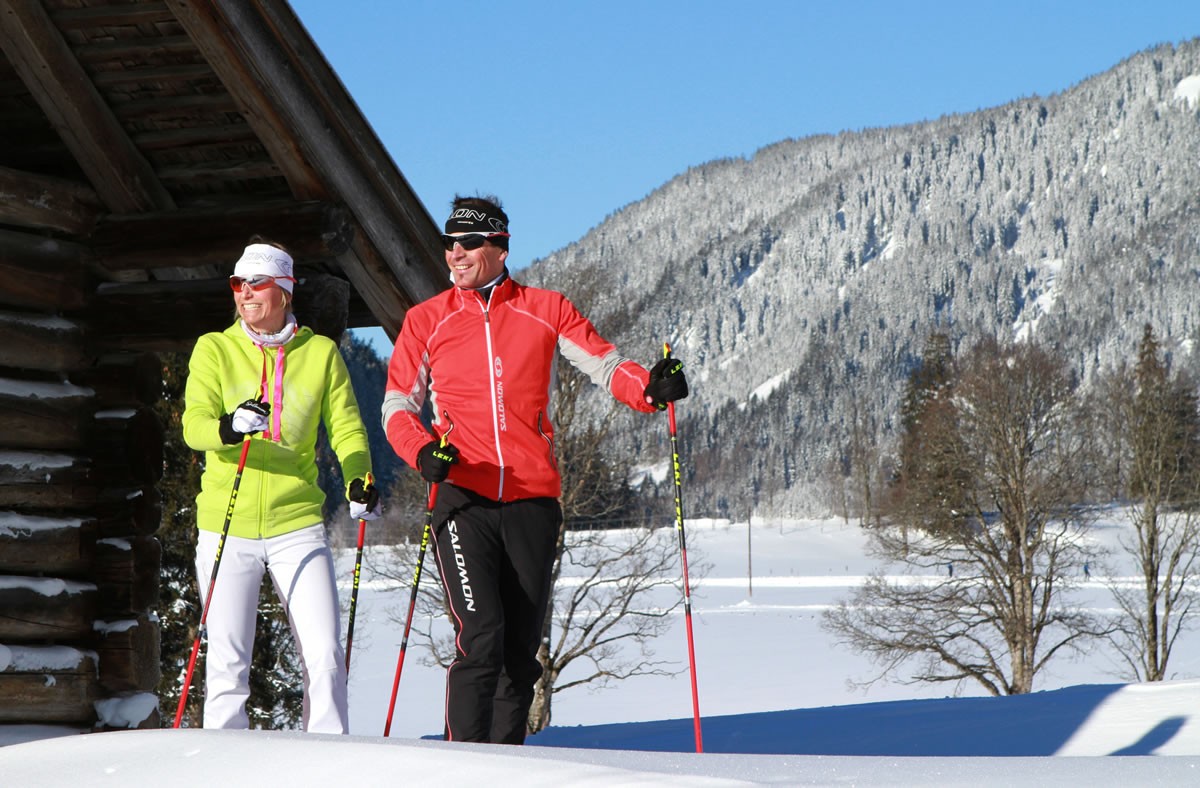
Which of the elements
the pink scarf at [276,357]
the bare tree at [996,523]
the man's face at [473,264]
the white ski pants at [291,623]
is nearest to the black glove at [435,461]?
the white ski pants at [291,623]

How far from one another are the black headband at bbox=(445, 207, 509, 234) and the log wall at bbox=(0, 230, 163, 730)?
3.28m

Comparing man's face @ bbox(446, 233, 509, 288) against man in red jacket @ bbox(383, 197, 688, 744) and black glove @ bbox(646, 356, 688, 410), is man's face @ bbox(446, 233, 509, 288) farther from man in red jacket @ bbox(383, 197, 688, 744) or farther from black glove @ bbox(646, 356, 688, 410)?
black glove @ bbox(646, 356, 688, 410)

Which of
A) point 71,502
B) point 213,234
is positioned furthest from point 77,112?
point 71,502

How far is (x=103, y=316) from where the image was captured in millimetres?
7395

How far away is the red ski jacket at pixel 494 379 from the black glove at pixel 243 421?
0.49 metres

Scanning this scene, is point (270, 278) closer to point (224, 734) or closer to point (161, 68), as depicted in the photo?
point (224, 734)

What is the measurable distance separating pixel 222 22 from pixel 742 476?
16255 centimetres

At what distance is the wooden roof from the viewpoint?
624 cm

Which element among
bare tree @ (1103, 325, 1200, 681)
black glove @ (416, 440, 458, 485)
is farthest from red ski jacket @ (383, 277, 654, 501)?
bare tree @ (1103, 325, 1200, 681)

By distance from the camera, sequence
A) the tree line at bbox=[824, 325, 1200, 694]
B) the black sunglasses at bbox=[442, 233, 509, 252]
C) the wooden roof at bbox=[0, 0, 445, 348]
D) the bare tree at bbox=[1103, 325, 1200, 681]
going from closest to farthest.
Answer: the black sunglasses at bbox=[442, 233, 509, 252] < the wooden roof at bbox=[0, 0, 445, 348] < the tree line at bbox=[824, 325, 1200, 694] < the bare tree at bbox=[1103, 325, 1200, 681]

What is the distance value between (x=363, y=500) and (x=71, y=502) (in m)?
3.23

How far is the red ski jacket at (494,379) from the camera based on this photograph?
4.76 m

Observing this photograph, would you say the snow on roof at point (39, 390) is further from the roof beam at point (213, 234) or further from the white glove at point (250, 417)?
the white glove at point (250, 417)

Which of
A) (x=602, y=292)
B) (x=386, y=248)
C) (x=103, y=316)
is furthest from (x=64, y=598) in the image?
(x=602, y=292)
